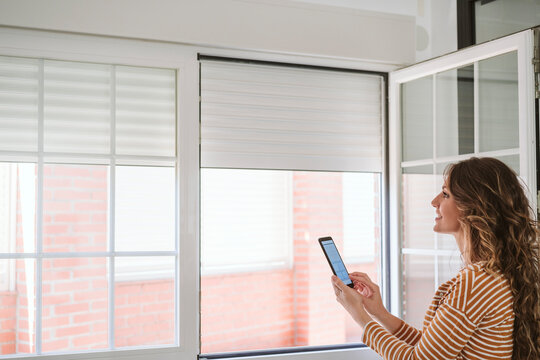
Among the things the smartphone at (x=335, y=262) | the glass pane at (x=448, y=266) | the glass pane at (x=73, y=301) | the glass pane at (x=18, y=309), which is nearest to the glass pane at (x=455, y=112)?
the glass pane at (x=448, y=266)

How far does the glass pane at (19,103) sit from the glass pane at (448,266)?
1.84 m

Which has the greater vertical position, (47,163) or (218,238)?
(47,163)

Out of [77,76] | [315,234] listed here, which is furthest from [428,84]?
[315,234]

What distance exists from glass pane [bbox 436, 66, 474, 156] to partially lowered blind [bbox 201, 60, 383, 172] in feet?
1.33

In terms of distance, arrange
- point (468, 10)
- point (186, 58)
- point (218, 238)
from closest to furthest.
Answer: point (186, 58), point (468, 10), point (218, 238)

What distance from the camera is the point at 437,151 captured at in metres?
2.82

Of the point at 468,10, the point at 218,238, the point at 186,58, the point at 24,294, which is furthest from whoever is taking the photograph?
the point at 218,238

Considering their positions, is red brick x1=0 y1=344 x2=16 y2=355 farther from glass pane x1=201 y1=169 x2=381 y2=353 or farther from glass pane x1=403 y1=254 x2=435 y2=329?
glass pane x1=201 y1=169 x2=381 y2=353

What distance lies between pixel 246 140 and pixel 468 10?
130cm

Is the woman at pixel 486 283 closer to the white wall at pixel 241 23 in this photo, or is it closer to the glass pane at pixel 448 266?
the glass pane at pixel 448 266

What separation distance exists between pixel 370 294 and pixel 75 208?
1.27 m

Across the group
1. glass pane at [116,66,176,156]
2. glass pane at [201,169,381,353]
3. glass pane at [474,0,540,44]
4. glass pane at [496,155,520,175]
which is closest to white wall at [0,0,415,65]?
glass pane at [116,66,176,156]

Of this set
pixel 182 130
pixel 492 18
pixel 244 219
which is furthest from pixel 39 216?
pixel 244 219

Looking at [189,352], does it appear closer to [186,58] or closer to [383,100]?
[186,58]
